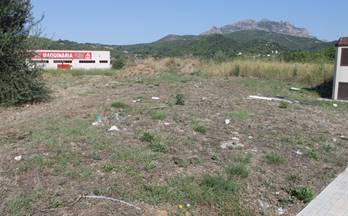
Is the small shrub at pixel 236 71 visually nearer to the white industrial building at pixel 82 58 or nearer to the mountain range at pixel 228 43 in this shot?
the mountain range at pixel 228 43

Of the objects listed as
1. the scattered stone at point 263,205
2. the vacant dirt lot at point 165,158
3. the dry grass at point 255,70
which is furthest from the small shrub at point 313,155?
the dry grass at point 255,70

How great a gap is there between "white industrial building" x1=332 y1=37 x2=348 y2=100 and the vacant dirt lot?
5.64 meters

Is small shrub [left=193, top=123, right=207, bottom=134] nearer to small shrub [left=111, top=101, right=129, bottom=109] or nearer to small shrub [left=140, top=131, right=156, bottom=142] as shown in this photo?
small shrub [left=140, top=131, right=156, bottom=142]

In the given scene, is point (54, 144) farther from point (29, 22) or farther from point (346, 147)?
point (29, 22)

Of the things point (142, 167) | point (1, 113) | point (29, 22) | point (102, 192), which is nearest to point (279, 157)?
point (142, 167)

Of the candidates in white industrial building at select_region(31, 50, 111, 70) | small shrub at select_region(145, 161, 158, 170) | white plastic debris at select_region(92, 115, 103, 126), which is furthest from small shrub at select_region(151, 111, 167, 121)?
white industrial building at select_region(31, 50, 111, 70)

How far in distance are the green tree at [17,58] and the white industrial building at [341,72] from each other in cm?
976

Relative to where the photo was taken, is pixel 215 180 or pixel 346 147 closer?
pixel 215 180

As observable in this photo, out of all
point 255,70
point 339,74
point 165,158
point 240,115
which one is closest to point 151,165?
point 165,158

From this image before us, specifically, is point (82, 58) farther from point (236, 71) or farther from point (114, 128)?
point (114, 128)

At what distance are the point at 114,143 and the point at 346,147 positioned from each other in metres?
4.11

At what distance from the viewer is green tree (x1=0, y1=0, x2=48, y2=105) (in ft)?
37.0

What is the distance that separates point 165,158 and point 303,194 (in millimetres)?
1907

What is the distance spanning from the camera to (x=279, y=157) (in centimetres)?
707
